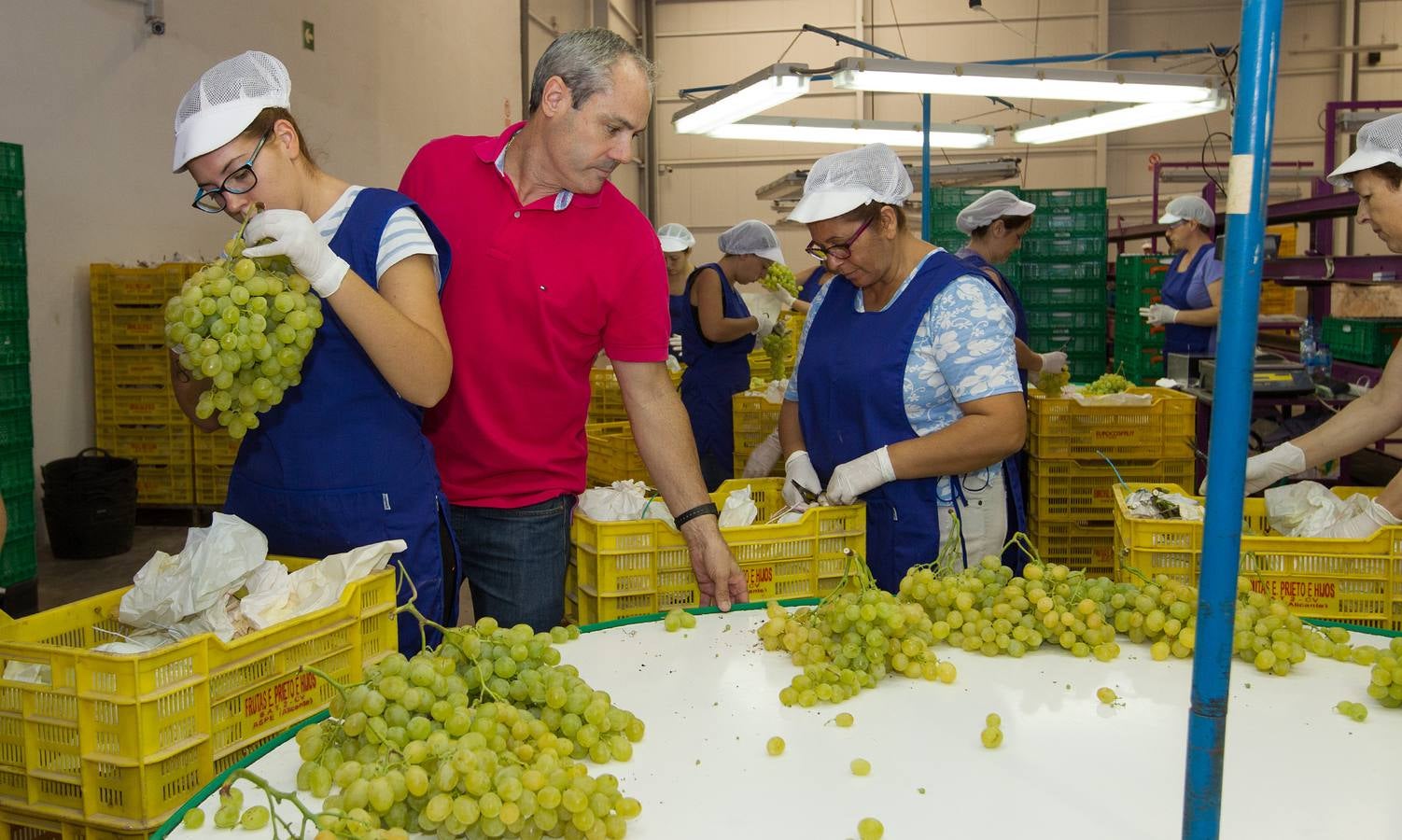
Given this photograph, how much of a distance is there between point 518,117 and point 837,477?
32.7 feet

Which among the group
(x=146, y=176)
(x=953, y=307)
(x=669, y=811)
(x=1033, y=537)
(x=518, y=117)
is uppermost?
(x=518, y=117)

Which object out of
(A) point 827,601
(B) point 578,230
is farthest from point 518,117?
(A) point 827,601

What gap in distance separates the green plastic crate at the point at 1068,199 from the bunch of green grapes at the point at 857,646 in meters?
8.02

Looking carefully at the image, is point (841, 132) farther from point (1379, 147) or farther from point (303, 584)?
point (303, 584)

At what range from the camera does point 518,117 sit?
37.8 feet

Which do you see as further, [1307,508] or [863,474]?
[863,474]

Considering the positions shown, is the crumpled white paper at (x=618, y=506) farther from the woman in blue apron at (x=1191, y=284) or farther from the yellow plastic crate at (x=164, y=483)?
the woman in blue apron at (x=1191, y=284)

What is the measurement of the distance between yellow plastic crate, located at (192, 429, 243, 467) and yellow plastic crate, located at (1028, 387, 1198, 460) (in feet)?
14.6

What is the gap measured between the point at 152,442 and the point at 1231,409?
645 centimetres

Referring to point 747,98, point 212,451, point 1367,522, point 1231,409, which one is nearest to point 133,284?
→ point 212,451

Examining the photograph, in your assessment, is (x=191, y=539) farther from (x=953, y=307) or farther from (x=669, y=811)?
(x=953, y=307)

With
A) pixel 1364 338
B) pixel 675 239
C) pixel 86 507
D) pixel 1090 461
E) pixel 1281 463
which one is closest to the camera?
pixel 1281 463

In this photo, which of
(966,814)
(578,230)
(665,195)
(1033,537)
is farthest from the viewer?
(665,195)

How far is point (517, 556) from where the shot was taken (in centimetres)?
217
